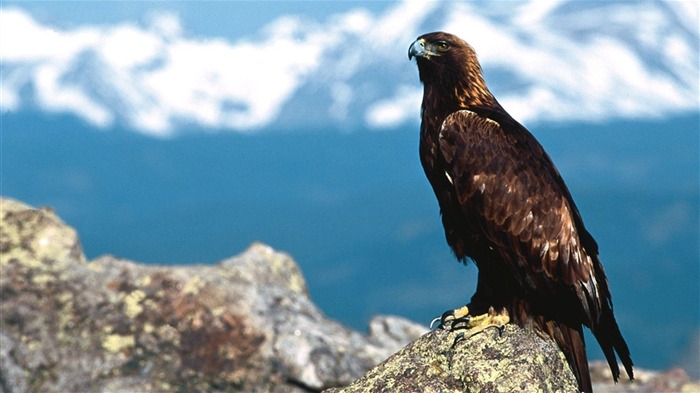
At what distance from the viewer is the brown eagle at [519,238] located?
772cm

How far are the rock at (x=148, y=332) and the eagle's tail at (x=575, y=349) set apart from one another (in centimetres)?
357

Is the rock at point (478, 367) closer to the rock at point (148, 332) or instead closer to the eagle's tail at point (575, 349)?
the eagle's tail at point (575, 349)

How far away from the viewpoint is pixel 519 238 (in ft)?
25.6

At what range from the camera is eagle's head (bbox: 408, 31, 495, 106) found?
8609 millimetres

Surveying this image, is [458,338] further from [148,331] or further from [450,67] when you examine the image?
[148,331]

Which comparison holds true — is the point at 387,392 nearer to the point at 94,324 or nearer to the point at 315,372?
the point at 315,372

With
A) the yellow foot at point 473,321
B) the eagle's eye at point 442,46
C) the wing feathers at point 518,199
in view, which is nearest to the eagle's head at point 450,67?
the eagle's eye at point 442,46

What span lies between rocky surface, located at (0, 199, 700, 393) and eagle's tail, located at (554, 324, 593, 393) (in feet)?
11.5

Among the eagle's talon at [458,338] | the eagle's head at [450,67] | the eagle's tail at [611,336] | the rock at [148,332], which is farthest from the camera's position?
the rock at [148,332]

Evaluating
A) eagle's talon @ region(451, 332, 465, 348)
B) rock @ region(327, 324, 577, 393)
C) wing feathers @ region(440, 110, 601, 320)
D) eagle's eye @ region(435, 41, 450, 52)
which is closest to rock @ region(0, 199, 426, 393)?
rock @ region(327, 324, 577, 393)

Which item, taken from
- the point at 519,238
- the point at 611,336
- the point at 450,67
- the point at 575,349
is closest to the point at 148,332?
the point at 450,67

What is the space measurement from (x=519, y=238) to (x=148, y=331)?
5111 millimetres

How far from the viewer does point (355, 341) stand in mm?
11586

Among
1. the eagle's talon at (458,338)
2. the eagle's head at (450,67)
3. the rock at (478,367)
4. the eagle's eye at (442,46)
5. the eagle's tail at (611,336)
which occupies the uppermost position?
the eagle's eye at (442,46)
